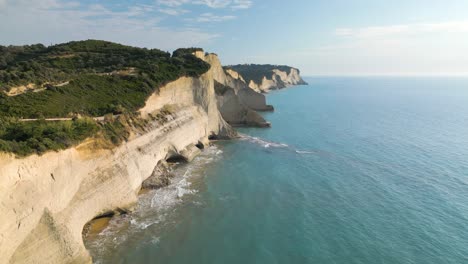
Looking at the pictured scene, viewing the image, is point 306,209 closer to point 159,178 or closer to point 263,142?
point 159,178

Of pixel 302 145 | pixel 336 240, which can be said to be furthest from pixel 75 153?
pixel 302 145

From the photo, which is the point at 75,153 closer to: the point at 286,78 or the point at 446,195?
the point at 446,195

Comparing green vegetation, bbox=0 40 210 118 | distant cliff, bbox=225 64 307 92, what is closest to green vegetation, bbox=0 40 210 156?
green vegetation, bbox=0 40 210 118

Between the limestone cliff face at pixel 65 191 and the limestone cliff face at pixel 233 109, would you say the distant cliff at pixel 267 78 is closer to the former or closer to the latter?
the limestone cliff face at pixel 233 109

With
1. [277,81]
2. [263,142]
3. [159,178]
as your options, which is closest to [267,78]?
[277,81]

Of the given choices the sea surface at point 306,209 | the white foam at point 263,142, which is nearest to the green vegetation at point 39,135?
the sea surface at point 306,209

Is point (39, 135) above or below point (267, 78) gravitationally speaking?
above

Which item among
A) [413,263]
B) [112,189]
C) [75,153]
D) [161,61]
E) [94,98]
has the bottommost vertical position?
[413,263]
